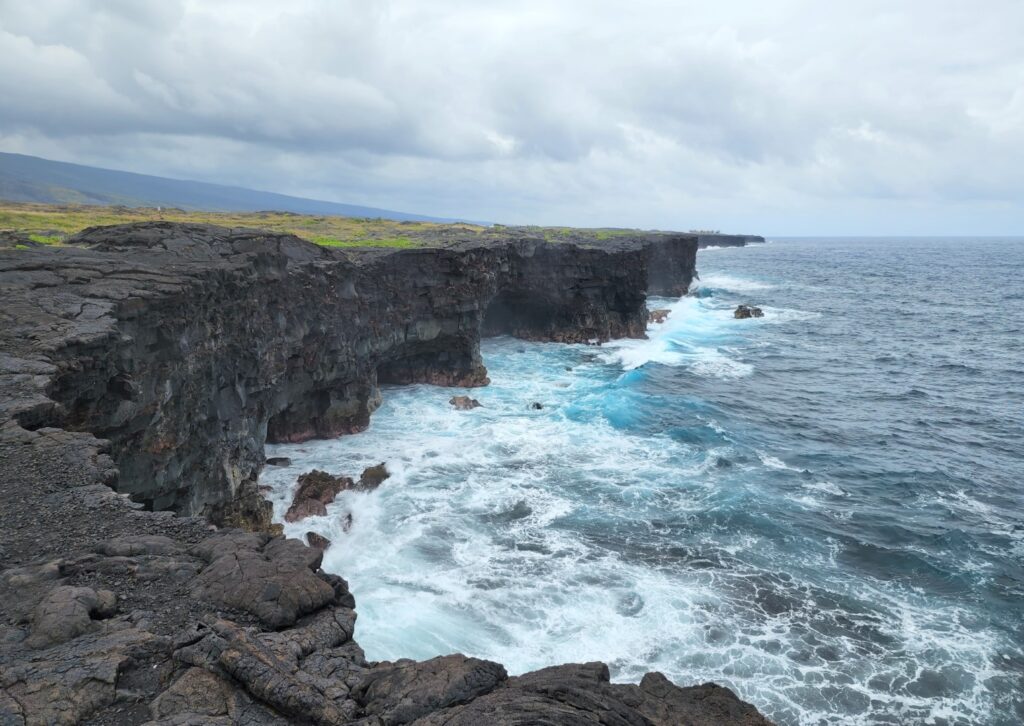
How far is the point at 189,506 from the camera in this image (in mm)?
23281

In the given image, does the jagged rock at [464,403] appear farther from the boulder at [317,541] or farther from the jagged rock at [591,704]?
the jagged rock at [591,704]

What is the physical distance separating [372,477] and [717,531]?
656 inches

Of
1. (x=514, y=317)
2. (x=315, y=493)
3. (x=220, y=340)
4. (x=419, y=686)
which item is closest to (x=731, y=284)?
(x=514, y=317)

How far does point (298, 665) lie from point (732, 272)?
16189 cm

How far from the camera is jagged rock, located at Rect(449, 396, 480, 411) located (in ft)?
143

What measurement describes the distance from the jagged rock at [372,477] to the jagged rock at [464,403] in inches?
467

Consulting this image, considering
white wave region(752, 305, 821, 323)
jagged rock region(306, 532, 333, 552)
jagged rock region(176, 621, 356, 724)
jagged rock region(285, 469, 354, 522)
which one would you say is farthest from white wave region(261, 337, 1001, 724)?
white wave region(752, 305, 821, 323)

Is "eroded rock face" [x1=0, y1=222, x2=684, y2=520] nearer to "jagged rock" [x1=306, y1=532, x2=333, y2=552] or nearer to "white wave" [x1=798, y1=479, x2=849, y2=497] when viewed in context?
"jagged rock" [x1=306, y1=532, x2=333, y2=552]

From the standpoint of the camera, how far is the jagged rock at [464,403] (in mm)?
43719

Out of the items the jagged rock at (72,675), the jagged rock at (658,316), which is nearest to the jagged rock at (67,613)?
the jagged rock at (72,675)

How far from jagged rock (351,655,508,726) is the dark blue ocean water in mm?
9612

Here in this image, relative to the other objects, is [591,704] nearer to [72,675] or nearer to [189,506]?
[72,675]

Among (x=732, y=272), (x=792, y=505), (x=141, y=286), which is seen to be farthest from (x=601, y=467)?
(x=732, y=272)

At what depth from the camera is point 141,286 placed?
21.7 m
